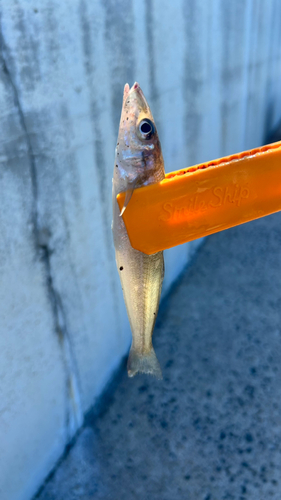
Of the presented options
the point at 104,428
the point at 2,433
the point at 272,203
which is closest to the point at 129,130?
the point at 272,203

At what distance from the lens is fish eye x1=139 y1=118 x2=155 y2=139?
4.82ft

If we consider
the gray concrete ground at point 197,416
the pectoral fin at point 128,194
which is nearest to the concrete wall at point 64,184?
the gray concrete ground at point 197,416

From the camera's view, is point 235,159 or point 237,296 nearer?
point 235,159

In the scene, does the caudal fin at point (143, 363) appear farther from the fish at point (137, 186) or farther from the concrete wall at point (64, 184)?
the concrete wall at point (64, 184)

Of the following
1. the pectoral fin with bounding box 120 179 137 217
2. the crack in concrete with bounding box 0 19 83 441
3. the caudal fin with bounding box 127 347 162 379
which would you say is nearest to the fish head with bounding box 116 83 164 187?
the pectoral fin with bounding box 120 179 137 217

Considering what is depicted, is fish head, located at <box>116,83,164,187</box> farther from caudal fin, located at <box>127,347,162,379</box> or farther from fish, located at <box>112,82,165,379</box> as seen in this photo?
caudal fin, located at <box>127,347,162,379</box>

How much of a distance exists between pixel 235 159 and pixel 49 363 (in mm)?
1889

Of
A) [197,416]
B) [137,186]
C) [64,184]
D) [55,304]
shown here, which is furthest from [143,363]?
[197,416]

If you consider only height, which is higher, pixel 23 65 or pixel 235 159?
pixel 23 65

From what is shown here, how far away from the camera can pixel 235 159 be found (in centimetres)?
123

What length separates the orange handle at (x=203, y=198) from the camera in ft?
4.00

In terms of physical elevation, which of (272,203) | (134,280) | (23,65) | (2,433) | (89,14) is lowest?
(2,433)

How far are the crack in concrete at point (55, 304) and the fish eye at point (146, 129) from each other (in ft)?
2.38

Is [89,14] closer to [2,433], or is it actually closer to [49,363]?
[49,363]
